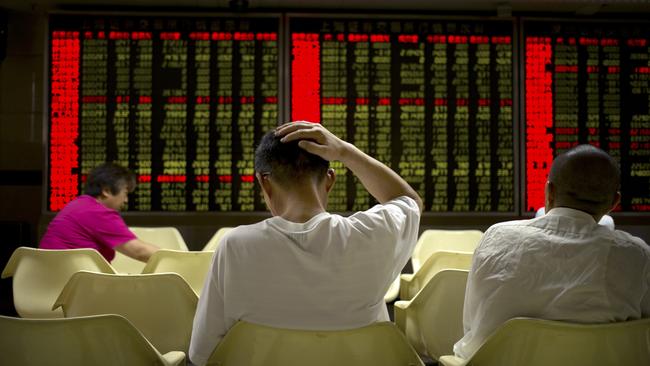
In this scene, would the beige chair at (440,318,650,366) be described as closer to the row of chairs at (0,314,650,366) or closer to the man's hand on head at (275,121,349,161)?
the row of chairs at (0,314,650,366)

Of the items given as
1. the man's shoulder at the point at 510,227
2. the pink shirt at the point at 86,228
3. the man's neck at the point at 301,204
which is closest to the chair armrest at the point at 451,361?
the man's shoulder at the point at 510,227

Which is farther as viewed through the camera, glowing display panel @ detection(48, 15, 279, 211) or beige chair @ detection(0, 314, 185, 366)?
glowing display panel @ detection(48, 15, 279, 211)

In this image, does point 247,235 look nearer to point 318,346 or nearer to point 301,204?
point 301,204

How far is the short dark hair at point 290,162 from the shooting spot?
1384mm

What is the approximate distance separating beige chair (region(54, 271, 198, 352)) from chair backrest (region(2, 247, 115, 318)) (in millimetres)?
610

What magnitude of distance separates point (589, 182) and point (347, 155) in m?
0.63

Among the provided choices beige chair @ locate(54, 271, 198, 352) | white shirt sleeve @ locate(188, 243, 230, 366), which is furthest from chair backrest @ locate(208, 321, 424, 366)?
beige chair @ locate(54, 271, 198, 352)

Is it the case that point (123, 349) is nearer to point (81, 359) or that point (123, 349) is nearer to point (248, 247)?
point (81, 359)

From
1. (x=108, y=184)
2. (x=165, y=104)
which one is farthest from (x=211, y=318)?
(x=165, y=104)

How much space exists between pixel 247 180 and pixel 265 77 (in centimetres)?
87

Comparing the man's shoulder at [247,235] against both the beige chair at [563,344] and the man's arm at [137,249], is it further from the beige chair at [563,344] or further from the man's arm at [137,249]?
the man's arm at [137,249]

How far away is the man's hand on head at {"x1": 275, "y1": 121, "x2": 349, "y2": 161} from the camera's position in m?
1.35

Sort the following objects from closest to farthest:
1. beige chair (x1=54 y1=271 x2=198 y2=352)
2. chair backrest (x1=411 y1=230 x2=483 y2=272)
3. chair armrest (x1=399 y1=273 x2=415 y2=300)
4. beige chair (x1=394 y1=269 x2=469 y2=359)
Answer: beige chair (x1=54 y1=271 x2=198 y2=352), beige chair (x1=394 y1=269 x2=469 y2=359), chair armrest (x1=399 y1=273 x2=415 y2=300), chair backrest (x1=411 y1=230 x2=483 y2=272)

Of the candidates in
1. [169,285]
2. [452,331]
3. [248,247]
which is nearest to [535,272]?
[248,247]
